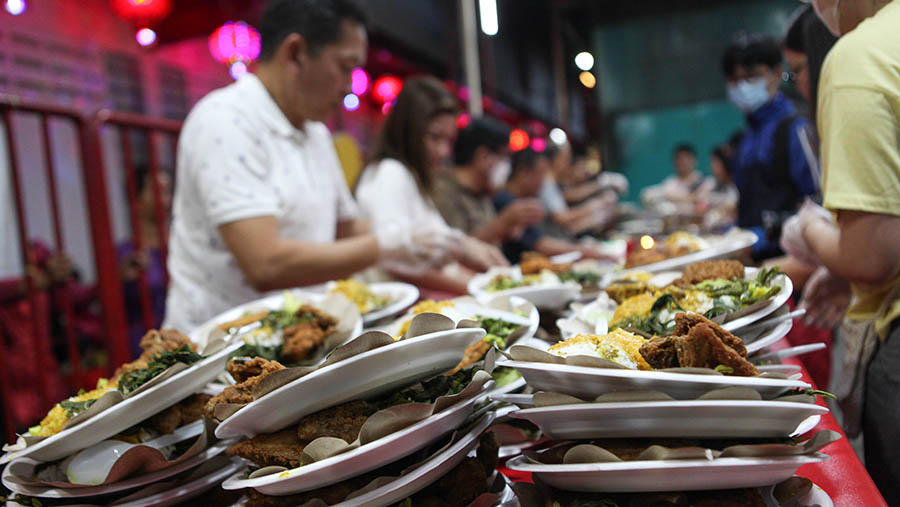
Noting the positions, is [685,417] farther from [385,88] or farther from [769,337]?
[385,88]

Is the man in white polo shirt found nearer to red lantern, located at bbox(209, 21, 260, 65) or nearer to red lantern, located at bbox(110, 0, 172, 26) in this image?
red lantern, located at bbox(110, 0, 172, 26)

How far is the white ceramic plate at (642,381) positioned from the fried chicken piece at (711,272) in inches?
21.2

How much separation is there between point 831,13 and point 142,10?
5509mm

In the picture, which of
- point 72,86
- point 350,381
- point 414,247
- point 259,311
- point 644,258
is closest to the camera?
point 350,381

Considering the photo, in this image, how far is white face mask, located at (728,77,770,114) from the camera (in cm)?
371

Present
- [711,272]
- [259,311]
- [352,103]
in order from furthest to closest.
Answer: [352,103], [259,311], [711,272]

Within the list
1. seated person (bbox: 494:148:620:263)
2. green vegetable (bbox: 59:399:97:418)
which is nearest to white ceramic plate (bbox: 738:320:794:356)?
green vegetable (bbox: 59:399:97:418)

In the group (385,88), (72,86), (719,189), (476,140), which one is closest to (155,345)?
(476,140)

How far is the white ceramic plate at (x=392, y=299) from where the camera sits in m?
1.75

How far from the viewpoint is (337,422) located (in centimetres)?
89

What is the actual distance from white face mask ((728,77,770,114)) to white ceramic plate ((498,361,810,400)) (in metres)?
3.30

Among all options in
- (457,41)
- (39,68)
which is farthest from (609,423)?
(457,41)

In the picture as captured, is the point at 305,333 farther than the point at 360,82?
No

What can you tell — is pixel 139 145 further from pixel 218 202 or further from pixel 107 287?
Result: pixel 218 202
